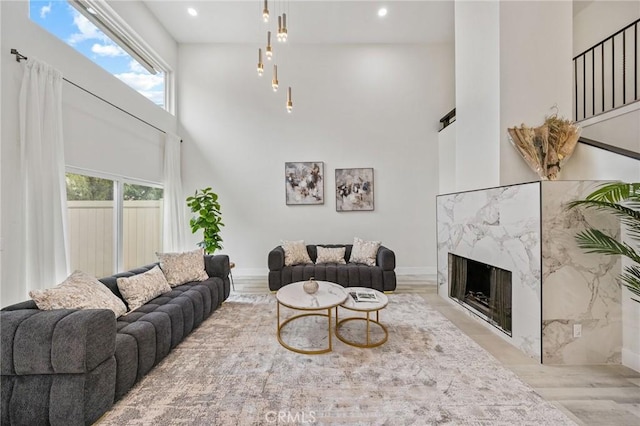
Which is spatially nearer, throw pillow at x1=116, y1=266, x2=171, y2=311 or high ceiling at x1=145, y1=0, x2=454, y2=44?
throw pillow at x1=116, y1=266, x2=171, y2=311

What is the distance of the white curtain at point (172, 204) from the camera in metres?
4.45

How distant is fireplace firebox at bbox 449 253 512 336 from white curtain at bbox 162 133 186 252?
470 cm

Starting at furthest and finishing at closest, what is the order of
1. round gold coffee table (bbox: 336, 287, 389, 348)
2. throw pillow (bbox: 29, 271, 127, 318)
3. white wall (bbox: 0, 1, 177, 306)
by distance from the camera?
round gold coffee table (bbox: 336, 287, 389, 348), white wall (bbox: 0, 1, 177, 306), throw pillow (bbox: 29, 271, 127, 318)

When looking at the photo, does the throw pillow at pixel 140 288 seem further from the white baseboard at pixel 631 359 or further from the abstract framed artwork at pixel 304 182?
the white baseboard at pixel 631 359

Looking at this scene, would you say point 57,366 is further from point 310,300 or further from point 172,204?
point 172,204

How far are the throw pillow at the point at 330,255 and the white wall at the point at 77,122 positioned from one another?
323 centimetres

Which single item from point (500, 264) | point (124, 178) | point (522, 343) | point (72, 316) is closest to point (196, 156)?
point (124, 178)

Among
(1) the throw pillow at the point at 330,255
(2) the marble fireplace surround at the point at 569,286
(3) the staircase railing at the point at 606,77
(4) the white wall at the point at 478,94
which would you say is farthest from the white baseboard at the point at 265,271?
(3) the staircase railing at the point at 606,77

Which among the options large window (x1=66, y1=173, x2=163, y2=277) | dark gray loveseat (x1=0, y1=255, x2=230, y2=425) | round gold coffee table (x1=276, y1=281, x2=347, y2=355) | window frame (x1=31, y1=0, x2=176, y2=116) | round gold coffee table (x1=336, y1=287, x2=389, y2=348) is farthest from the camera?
window frame (x1=31, y1=0, x2=176, y2=116)

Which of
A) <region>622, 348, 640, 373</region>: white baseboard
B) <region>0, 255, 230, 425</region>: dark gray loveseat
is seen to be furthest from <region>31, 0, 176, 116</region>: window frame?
<region>622, 348, 640, 373</region>: white baseboard

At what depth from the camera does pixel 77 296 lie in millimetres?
1839

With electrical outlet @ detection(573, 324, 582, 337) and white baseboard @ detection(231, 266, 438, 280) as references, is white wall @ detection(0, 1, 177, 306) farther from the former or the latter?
electrical outlet @ detection(573, 324, 582, 337)

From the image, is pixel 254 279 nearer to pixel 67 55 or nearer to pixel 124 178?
pixel 124 178

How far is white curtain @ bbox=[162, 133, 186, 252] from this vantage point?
14.6 ft
